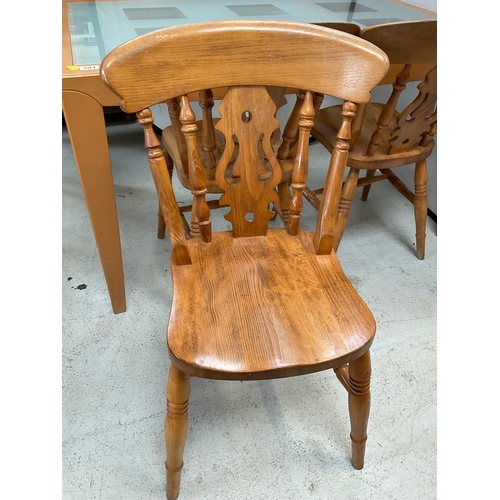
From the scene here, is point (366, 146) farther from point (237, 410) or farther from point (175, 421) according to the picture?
point (175, 421)

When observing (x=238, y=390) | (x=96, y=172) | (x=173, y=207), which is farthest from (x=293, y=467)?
(x=96, y=172)

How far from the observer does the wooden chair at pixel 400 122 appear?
1.10m

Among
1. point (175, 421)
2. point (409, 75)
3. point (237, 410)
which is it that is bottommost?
point (237, 410)

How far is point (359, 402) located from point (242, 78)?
2.40 feet

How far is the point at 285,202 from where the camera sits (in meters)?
1.49

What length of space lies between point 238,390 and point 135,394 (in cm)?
30

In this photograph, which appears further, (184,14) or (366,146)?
(184,14)

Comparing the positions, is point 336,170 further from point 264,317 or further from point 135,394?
point 135,394

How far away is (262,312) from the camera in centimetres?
86

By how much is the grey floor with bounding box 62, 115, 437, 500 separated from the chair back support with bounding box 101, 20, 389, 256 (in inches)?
20.1

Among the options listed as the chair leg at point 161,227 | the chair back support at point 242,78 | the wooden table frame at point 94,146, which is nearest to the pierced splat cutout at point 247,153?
the chair back support at point 242,78

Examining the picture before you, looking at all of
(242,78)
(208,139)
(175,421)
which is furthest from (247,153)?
(175,421)

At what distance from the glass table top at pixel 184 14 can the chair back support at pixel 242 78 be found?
47 centimetres

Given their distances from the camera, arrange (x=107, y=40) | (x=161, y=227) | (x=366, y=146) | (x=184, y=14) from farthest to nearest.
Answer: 1. (x=161, y=227)
2. (x=184, y=14)
3. (x=366, y=146)
4. (x=107, y=40)
